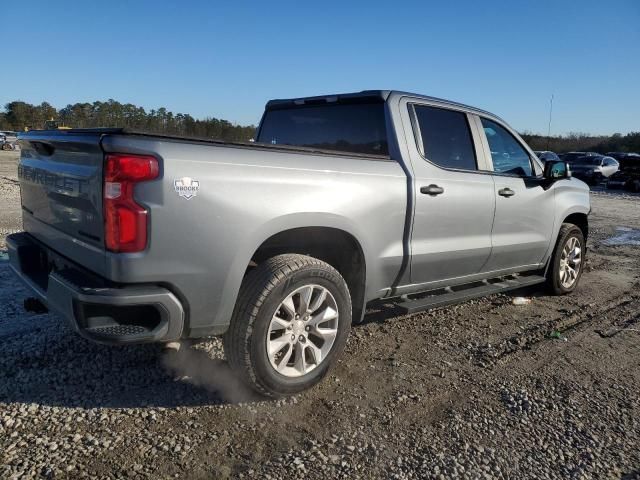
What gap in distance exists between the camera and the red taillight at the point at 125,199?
252 cm

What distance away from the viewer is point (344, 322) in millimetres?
3377

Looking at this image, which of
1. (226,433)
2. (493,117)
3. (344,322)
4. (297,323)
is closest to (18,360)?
(226,433)

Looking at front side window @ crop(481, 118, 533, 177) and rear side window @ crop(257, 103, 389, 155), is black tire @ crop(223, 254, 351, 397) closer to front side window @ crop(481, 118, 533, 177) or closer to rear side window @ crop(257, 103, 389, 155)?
rear side window @ crop(257, 103, 389, 155)

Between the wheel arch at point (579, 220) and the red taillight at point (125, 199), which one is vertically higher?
the red taillight at point (125, 199)

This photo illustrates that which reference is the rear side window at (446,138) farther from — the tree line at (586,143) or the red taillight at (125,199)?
the tree line at (586,143)

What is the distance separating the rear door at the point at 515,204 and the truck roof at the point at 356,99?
1.10 feet

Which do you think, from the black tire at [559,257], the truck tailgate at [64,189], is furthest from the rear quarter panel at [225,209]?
the black tire at [559,257]

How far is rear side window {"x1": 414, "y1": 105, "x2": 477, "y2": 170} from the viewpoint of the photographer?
4.05m

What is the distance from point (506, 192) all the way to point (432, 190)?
1.09 m

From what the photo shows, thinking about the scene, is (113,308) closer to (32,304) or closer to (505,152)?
(32,304)

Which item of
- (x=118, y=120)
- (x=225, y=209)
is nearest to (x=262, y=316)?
(x=225, y=209)

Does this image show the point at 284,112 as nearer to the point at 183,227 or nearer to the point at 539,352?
the point at 183,227

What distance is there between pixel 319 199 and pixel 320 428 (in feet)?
4.30

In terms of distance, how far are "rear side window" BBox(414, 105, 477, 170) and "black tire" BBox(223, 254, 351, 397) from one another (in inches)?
58.9
